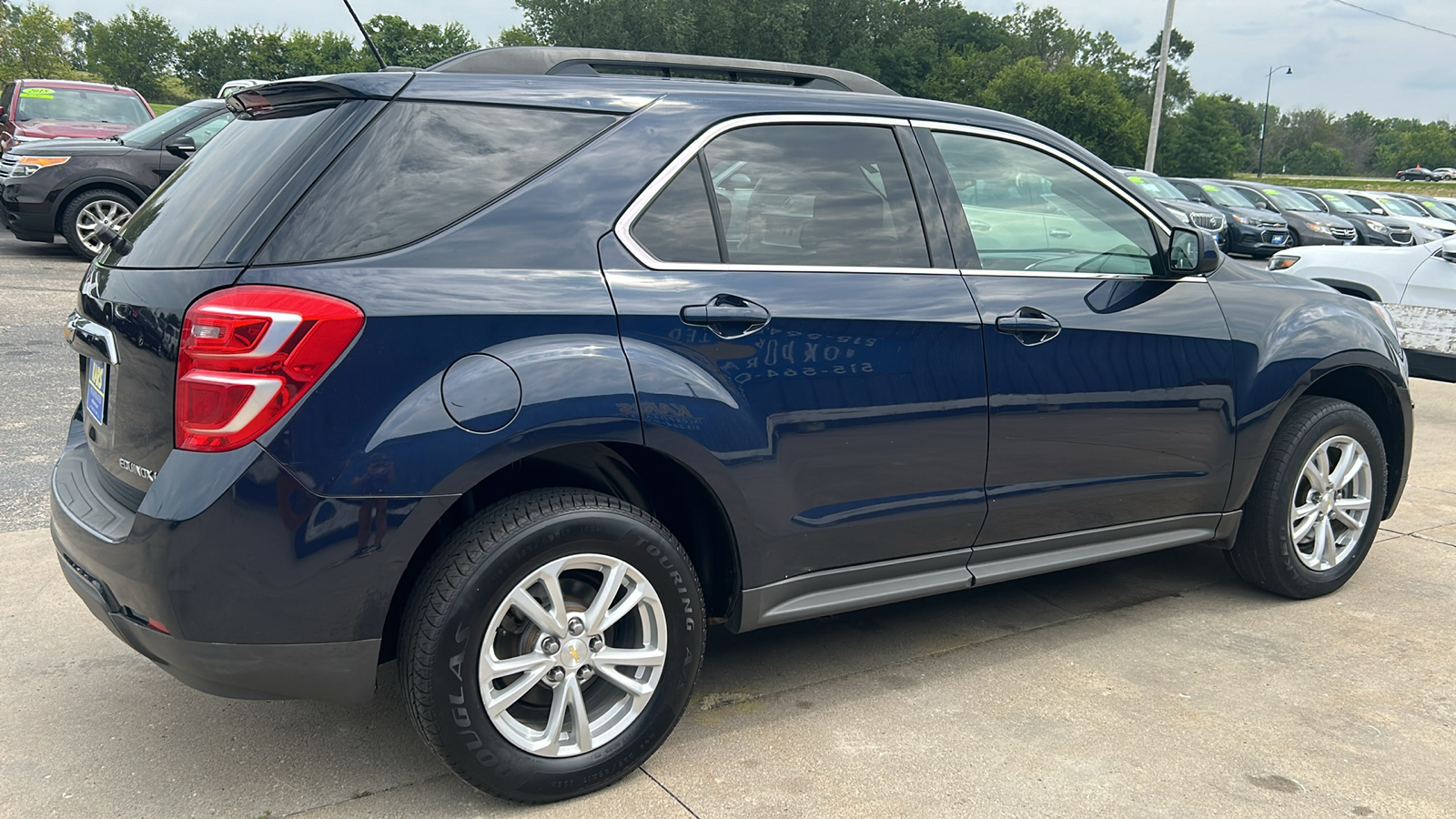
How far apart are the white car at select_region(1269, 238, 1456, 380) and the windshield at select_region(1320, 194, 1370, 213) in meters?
15.7

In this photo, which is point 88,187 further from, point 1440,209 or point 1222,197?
point 1440,209

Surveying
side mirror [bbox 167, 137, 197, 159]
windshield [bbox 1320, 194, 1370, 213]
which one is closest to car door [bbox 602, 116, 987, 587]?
side mirror [bbox 167, 137, 197, 159]

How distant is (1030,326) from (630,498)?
1317 mm

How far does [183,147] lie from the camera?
35.8 ft

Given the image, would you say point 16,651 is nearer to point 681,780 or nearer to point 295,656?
point 295,656

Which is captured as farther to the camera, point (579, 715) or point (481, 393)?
point (579, 715)

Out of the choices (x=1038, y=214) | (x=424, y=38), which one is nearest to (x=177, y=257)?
(x=1038, y=214)

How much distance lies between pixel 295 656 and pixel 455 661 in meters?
0.34

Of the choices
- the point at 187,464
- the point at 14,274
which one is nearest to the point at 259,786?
the point at 187,464

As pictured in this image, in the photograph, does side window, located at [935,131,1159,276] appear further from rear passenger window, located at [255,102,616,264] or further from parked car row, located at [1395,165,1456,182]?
parked car row, located at [1395,165,1456,182]

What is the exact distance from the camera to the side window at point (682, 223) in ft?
9.12

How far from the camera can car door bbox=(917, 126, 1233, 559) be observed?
3318 mm

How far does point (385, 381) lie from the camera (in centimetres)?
237

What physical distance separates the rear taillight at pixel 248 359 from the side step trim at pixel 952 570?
125 cm
